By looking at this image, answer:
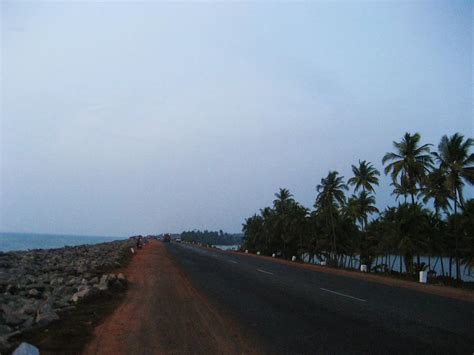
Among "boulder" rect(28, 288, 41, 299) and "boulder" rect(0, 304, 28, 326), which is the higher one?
"boulder" rect(0, 304, 28, 326)

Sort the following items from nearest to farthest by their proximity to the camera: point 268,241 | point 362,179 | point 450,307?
point 450,307
point 362,179
point 268,241

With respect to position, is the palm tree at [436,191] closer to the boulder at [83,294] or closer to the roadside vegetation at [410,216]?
the roadside vegetation at [410,216]

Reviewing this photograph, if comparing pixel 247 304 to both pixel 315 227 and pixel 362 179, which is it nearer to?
pixel 362 179

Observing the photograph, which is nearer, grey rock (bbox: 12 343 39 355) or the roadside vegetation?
grey rock (bbox: 12 343 39 355)

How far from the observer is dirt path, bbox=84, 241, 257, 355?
27.8 feet

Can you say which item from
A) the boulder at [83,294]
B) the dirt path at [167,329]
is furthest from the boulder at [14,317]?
the dirt path at [167,329]

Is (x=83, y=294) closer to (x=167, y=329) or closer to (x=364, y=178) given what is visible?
(x=167, y=329)

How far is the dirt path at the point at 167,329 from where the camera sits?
8477 millimetres

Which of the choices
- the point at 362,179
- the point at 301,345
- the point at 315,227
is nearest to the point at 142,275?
the point at 301,345

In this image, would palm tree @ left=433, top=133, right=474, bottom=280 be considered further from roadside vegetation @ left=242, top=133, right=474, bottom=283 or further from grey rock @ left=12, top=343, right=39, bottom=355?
grey rock @ left=12, top=343, right=39, bottom=355

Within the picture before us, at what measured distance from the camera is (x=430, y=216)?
44281 mm

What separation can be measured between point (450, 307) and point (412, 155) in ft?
108

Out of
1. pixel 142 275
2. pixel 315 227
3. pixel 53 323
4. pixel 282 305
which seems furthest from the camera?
pixel 315 227

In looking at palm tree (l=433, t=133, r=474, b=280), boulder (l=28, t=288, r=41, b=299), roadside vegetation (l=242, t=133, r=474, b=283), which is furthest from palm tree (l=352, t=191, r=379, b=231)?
boulder (l=28, t=288, r=41, b=299)
